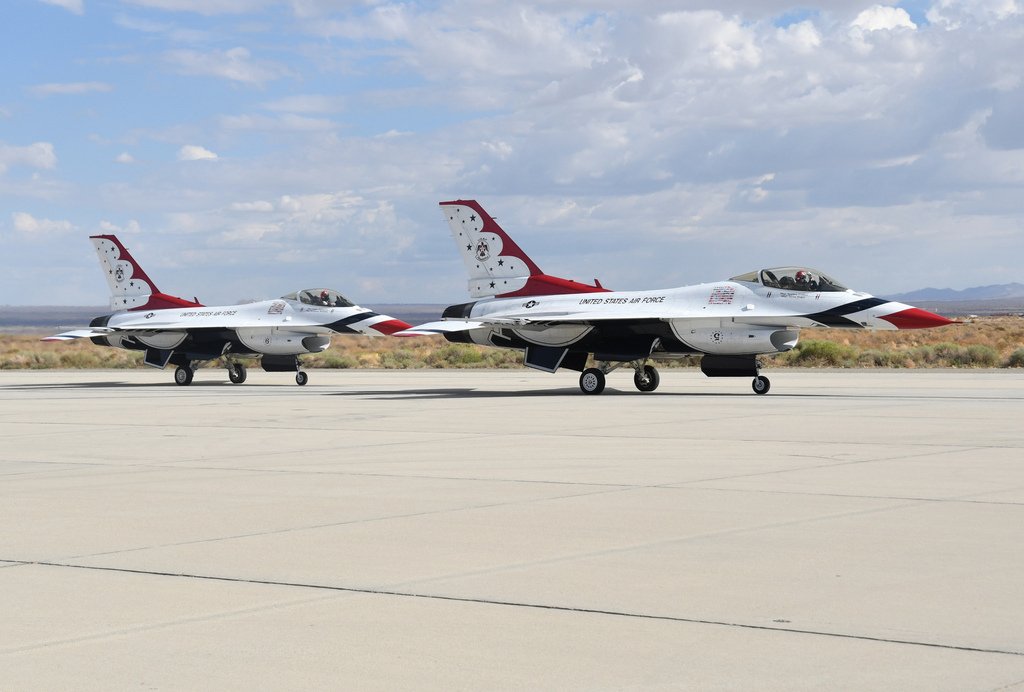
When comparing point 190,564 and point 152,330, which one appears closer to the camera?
point 190,564

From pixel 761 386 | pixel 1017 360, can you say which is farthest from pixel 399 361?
pixel 761 386

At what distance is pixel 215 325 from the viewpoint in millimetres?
35094

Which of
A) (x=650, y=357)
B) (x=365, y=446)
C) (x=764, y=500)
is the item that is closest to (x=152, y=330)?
(x=650, y=357)

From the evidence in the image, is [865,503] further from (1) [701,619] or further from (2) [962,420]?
(2) [962,420]

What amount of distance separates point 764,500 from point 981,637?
462 cm

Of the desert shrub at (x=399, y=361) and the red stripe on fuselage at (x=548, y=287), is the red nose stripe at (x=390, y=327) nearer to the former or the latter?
the red stripe on fuselage at (x=548, y=287)

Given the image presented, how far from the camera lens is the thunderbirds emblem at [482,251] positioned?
30.7 m

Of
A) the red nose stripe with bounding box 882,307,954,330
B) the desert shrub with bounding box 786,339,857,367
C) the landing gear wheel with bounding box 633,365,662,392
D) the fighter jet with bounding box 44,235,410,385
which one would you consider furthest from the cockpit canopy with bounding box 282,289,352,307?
the desert shrub with bounding box 786,339,857,367

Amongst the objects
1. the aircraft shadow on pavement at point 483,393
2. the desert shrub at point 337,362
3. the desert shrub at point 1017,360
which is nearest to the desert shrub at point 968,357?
the desert shrub at point 1017,360

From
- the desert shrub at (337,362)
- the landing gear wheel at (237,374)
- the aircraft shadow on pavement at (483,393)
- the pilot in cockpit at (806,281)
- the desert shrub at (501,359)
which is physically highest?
the pilot in cockpit at (806,281)

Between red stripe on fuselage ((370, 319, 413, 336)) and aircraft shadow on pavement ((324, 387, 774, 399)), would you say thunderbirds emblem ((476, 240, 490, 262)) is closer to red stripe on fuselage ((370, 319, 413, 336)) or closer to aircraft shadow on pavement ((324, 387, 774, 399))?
red stripe on fuselage ((370, 319, 413, 336))

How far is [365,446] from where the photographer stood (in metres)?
16.0

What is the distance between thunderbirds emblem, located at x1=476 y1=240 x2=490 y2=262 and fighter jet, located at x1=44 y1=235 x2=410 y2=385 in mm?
2855

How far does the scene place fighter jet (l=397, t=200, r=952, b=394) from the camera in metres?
24.8
